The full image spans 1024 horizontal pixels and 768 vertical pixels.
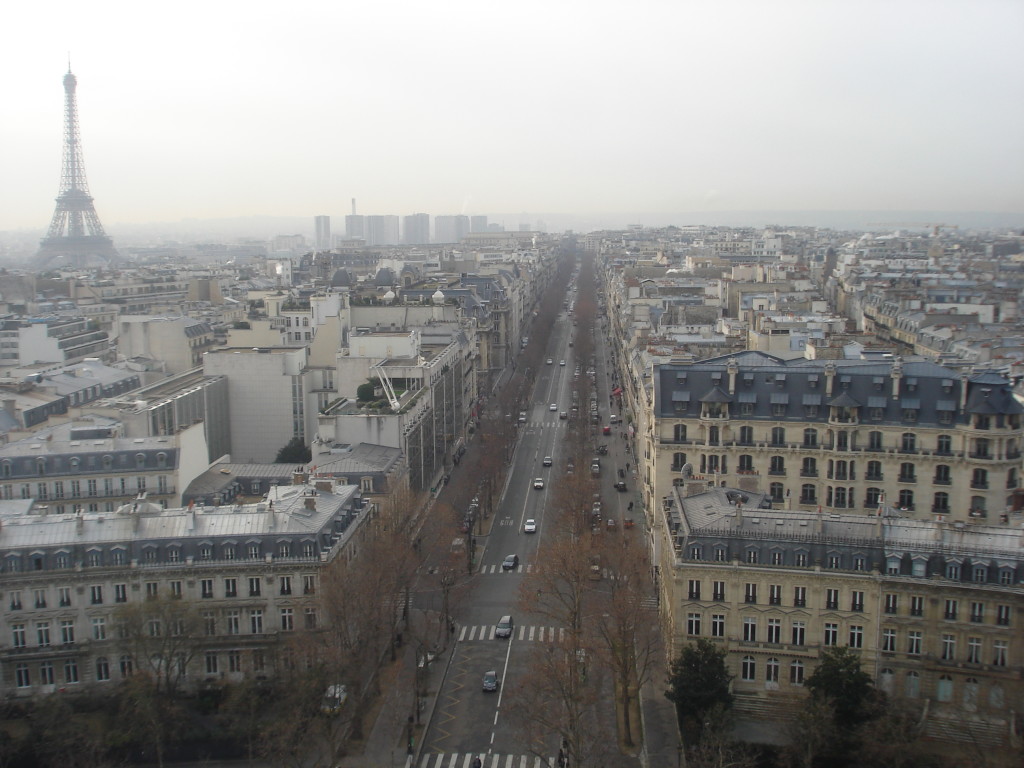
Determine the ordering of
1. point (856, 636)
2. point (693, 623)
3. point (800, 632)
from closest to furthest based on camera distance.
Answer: point (856, 636)
point (800, 632)
point (693, 623)

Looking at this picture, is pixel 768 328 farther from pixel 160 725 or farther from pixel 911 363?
pixel 160 725

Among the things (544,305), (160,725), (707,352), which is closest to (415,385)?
(707,352)

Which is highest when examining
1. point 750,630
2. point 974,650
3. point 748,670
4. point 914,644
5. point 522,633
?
point 974,650

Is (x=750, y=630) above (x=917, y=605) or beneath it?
beneath

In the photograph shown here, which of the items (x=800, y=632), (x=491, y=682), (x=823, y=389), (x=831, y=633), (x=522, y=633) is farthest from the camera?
(x=823, y=389)

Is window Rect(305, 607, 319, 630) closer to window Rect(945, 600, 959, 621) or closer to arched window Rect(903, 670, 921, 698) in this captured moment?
arched window Rect(903, 670, 921, 698)

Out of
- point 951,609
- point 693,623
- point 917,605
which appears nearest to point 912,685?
point 917,605

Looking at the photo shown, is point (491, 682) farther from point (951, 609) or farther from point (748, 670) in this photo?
point (951, 609)

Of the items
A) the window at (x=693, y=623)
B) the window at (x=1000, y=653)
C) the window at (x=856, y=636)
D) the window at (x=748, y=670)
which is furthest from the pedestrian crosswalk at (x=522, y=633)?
the window at (x=1000, y=653)
